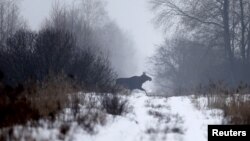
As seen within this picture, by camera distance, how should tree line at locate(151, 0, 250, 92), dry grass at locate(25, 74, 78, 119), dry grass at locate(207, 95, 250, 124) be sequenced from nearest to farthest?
1. dry grass at locate(25, 74, 78, 119)
2. dry grass at locate(207, 95, 250, 124)
3. tree line at locate(151, 0, 250, 92)

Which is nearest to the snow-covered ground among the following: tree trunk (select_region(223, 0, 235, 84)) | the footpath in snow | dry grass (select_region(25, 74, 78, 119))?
the footpath in snow

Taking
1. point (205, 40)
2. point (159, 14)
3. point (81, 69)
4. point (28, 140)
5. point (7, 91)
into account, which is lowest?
point (28, 140)

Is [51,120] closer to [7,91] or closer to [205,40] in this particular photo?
[7,91]

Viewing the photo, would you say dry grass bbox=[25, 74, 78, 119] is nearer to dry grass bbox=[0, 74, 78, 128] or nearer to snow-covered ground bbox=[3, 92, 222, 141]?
dry grass bbox=[0, 74, 78, 128]

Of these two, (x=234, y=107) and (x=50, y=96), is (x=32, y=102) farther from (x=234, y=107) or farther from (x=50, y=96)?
(x=234, y=107)

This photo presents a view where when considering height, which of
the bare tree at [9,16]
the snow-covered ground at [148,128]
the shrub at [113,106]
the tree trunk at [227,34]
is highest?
the bare tree at [9,16]

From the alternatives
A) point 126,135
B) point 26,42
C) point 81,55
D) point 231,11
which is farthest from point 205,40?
point 126,135

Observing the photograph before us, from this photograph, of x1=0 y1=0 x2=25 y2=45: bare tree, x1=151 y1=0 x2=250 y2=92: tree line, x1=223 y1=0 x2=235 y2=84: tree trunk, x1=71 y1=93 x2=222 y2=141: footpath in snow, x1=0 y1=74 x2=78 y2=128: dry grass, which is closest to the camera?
x1=71 y1=93 x2=222 y2=141: footpath in snow

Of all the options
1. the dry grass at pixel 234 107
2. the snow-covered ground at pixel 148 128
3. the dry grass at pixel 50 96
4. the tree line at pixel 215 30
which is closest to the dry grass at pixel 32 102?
the dry grass at pixel 50 96

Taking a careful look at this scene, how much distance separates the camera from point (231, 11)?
28938 mm

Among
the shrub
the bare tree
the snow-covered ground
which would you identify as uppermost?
the bare tree

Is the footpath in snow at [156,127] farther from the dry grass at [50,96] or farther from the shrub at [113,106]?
the dry grass at [50,96]

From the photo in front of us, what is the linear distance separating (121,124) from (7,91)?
2.41m

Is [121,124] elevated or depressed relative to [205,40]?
depressed
